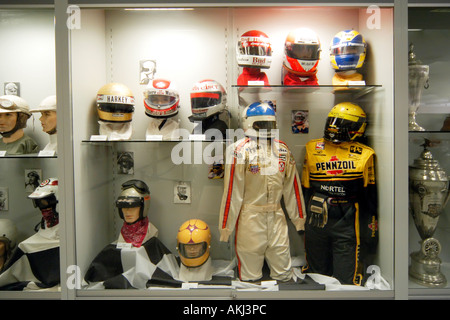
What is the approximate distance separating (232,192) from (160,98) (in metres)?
0.82

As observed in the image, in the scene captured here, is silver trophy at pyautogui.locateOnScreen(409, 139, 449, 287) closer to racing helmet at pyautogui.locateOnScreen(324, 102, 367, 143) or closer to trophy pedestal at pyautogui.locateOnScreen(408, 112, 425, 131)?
trophy pedestal at pyautogui.locateOnScreen(408, 112, 425, 131)

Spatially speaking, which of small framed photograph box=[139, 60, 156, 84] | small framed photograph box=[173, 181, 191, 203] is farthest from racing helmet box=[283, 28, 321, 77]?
small framed photograph box=[173, 181, 191, 203]

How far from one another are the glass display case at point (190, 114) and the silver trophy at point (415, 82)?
221 mm

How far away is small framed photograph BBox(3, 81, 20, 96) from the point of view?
2.17 m

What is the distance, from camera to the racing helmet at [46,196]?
1.93 metres

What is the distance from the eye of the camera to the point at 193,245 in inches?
76.6

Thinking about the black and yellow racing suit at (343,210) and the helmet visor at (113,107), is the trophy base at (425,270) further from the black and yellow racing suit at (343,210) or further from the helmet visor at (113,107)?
the helmet visor at (113,107)

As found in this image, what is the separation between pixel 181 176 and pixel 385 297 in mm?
1502

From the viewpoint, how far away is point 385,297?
5.58ft

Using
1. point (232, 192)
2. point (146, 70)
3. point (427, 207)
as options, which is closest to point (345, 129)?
point (427, 207)

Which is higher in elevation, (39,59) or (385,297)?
(39,59)

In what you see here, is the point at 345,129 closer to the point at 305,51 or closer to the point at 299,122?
the point at 299,122
